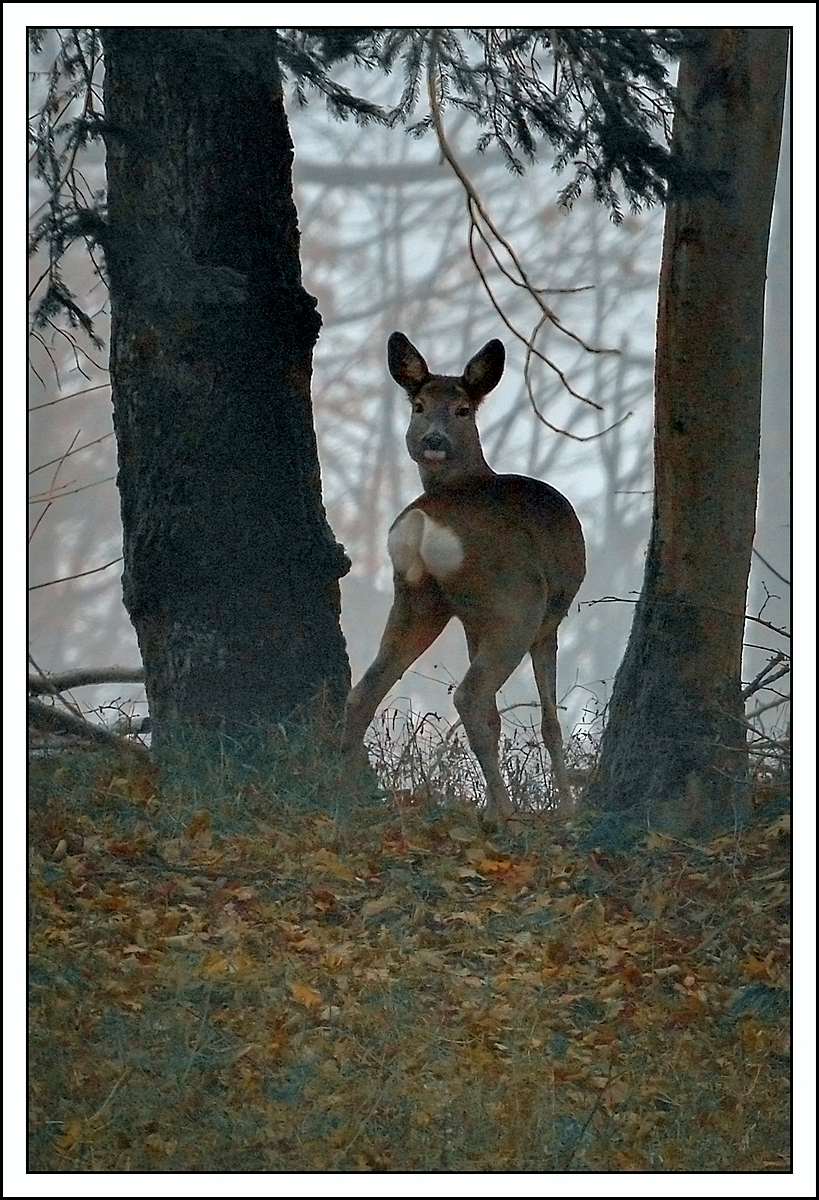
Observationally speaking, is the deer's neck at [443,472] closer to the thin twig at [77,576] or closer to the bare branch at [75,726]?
the thin twig at [77,576]

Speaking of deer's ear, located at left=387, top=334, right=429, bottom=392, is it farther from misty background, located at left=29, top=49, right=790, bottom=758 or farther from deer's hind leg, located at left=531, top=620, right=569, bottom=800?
deer's hind leg, located at left=531, top=620, right=569, bottom=800

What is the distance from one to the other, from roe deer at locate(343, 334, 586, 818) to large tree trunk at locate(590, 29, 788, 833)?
0.24 m

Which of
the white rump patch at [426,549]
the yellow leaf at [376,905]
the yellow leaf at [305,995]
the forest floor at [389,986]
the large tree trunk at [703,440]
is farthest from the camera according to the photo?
the white rump patch at [426,549]

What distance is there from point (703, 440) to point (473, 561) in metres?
0.73

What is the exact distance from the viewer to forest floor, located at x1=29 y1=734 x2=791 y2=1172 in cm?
340

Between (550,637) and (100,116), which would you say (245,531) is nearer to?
(550,637)

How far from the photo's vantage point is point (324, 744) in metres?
4.05

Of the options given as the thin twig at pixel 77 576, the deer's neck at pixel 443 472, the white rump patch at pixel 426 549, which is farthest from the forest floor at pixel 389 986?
the deer's neck at pixel 443 472

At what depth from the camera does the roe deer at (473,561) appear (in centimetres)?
404

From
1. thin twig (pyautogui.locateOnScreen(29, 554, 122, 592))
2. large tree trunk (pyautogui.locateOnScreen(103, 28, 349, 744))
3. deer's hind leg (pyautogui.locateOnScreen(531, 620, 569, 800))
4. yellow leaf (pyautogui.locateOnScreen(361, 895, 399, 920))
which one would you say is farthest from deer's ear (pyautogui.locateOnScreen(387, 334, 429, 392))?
yellow leaf (pyautogui.locateOnScreen(361, 895, 399, 920))

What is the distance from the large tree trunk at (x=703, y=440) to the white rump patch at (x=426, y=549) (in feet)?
1.83
